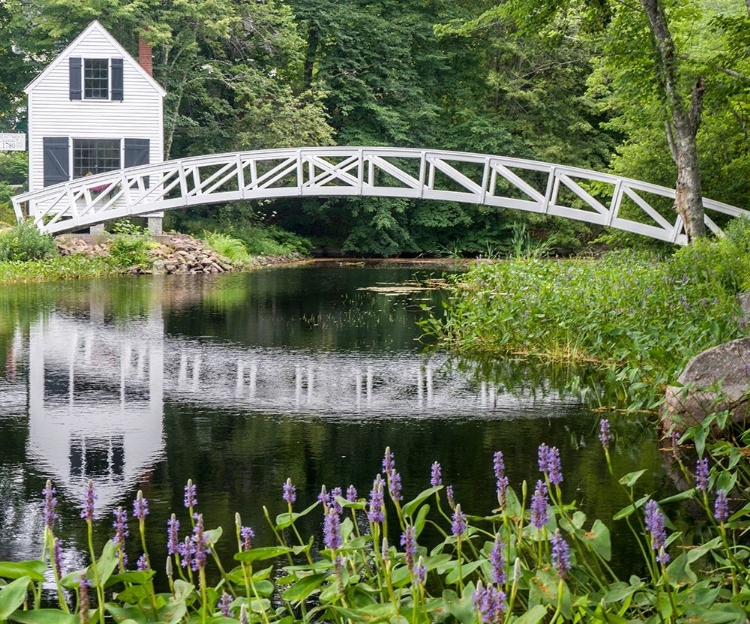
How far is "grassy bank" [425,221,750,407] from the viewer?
30.5 ft

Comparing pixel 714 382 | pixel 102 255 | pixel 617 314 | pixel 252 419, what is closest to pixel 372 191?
pixel 102 255

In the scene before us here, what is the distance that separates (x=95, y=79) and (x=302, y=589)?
2866cm

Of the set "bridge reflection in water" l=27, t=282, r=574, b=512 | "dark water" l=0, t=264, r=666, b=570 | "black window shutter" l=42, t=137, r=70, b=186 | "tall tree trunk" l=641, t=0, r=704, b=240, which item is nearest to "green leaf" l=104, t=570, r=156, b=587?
"dark water" l=0, t=264, r=666, b=570

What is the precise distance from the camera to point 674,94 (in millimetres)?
16484

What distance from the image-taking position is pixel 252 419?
8.62 metres

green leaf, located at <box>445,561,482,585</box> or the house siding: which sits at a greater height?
the house siding

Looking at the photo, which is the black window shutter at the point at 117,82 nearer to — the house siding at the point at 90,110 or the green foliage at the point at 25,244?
the house siding at the point at 90,110

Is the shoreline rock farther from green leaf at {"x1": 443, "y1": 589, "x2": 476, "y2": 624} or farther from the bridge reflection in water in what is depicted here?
green leaf at {"x1": 443, "y1": 589, "x2": 476, "y2": 624}

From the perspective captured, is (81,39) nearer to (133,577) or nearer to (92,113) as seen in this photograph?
(92,113)

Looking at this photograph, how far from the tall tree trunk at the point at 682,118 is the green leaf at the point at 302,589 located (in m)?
14.0

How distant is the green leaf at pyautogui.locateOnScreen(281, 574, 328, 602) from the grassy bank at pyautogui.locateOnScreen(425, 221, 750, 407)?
5.24 metres

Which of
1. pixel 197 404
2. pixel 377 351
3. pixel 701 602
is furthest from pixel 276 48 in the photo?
pixel 701 602

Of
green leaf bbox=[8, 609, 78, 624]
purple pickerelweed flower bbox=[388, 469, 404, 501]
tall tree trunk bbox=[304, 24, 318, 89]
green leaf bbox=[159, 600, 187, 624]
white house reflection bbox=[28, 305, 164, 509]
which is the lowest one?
white house reflection bbox=[28, 305, 164, 509]

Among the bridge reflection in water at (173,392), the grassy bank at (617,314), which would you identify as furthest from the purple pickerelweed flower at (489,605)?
the grassy bank at (617,314)
